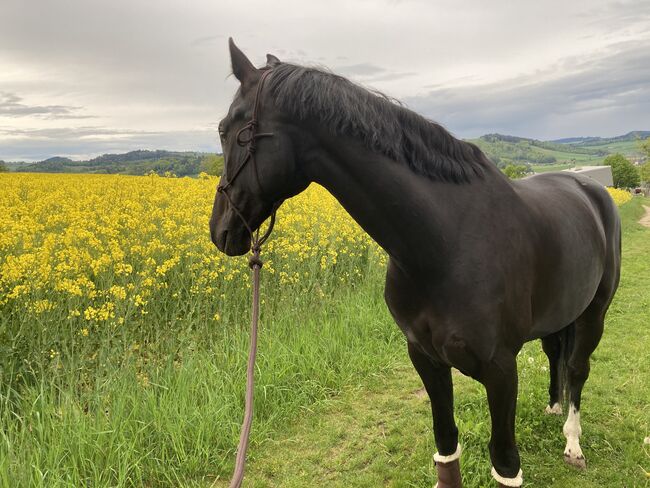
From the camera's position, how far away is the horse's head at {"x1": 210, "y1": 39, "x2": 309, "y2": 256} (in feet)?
5.63

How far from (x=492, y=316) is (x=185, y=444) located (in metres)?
2.44

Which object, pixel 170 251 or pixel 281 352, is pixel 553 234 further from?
pixel 170 251

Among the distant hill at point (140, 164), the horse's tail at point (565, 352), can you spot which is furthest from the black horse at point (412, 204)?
the distant hill at point (140, 164)

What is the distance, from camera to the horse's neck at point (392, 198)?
177 cm

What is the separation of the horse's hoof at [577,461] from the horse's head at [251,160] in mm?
2841

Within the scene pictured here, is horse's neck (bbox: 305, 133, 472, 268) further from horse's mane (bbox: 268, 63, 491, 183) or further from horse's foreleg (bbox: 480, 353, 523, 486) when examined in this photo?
horse's foreleg (bbox: 480, 353, 523, 486)

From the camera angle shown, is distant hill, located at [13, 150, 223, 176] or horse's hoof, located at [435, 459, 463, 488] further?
distant hill, located at [13, 150, 223, 176]

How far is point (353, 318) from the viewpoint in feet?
16.8

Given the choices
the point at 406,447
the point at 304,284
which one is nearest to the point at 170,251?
the point at 304,284

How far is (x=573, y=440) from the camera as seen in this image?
10.3 feet

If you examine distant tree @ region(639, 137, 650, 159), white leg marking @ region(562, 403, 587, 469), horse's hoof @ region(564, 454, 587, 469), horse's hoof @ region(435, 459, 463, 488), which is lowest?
horse's hoof @ region(564, 454, 587, 469)

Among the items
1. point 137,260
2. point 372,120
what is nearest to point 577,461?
point 372,120

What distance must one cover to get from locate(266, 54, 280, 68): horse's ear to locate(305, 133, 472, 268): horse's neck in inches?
17.0

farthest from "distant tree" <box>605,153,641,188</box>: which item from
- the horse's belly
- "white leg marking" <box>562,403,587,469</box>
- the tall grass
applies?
the horse's belly
